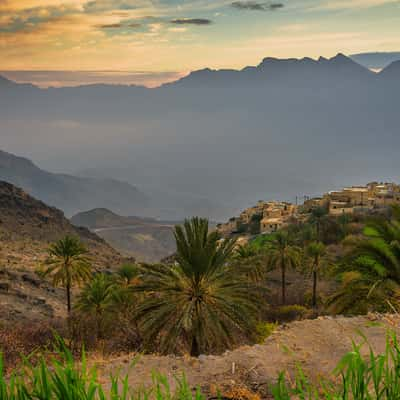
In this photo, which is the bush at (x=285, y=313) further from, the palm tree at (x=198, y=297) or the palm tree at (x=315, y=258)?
the palm tree at (x=198, y=297)

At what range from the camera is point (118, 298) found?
2483cm

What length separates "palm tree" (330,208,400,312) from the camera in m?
12.5

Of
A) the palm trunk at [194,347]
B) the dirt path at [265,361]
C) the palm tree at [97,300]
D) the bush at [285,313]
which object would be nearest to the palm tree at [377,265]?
the dirt path at [265,361]

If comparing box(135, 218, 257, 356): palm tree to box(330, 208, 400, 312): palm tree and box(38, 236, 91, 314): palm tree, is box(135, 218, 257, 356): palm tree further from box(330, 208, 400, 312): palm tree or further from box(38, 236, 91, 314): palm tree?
box(38, 236, 91, 314): palm tree

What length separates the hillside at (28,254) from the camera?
125 feet

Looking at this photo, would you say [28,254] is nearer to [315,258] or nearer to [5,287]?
[5,287]

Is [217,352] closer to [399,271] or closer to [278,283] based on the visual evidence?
[399,271]

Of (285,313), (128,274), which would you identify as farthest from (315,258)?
(128,274)

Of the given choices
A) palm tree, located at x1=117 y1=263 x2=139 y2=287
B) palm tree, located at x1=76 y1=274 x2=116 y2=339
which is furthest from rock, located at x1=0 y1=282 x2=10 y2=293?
palm tree, located at x1=76 y1=274 x2=116 y2=339

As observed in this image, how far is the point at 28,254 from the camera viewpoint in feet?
198

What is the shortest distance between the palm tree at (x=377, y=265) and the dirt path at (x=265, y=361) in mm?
2667

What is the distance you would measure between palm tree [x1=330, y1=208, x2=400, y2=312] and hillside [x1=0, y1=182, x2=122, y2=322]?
2568 centimetres

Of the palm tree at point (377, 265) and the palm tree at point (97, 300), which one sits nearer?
the palm tree at point (377, 265)

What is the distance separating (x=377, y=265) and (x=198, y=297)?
4.79 meters
